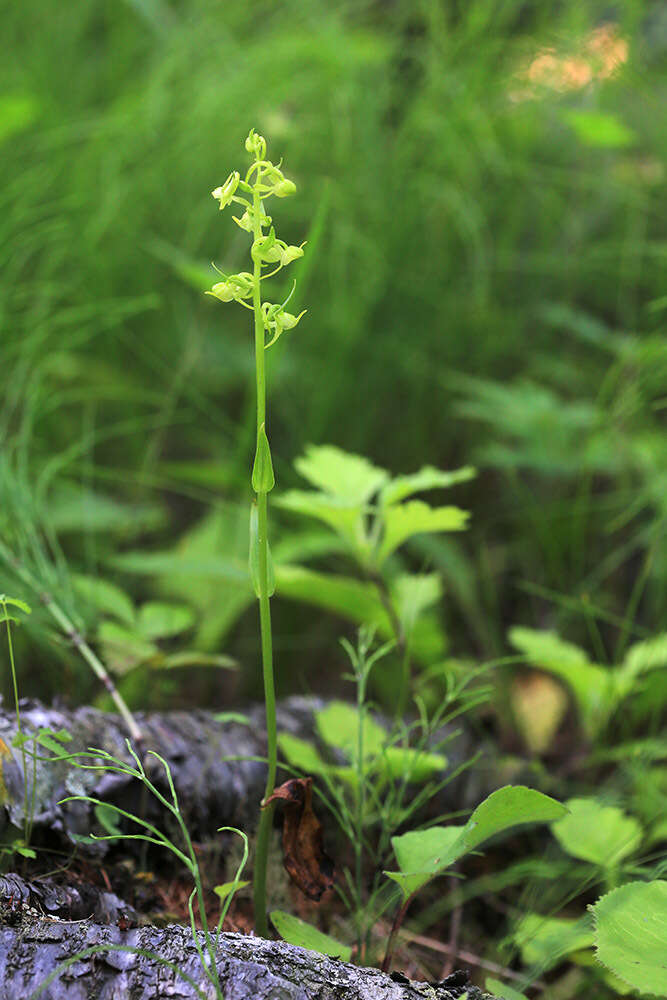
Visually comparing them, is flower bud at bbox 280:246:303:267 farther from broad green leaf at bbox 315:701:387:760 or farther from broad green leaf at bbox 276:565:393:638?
broad green leaf at bbox 276:565:393:638

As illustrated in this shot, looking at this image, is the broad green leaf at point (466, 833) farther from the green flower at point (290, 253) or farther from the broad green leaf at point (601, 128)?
the broad green leaf at point (601, 128)

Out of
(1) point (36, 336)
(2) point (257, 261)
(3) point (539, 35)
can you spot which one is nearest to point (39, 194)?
(1) point (36, 336)

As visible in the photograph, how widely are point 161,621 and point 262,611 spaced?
20.5 inches

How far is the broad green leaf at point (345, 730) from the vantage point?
2.90 feet

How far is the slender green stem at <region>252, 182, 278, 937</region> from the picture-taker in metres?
0.59

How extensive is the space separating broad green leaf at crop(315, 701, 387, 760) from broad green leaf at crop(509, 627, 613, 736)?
0.28 metres

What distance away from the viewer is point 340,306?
1696mm

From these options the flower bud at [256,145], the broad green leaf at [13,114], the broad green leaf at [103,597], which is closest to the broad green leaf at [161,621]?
the broad green leaf at [103,597]

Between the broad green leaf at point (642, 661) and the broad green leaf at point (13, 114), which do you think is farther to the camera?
the broad green leaf at point (13, 114)

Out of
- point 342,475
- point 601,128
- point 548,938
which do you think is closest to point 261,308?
point 342,475

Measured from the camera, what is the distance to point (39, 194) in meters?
1.45

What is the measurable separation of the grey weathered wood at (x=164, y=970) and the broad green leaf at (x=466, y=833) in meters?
0.08

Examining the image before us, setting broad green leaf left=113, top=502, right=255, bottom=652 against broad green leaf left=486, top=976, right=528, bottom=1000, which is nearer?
broad green leaf left=486, top=976, right=528, bottom=1000

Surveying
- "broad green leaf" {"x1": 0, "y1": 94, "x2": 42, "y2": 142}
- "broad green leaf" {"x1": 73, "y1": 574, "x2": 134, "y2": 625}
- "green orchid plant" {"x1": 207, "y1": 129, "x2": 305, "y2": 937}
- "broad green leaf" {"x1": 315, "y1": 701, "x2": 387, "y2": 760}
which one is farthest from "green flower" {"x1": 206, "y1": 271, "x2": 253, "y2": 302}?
"broad green leaf" {"x1": 0, "y1": 94, "x2": 42, "y2": 142}
